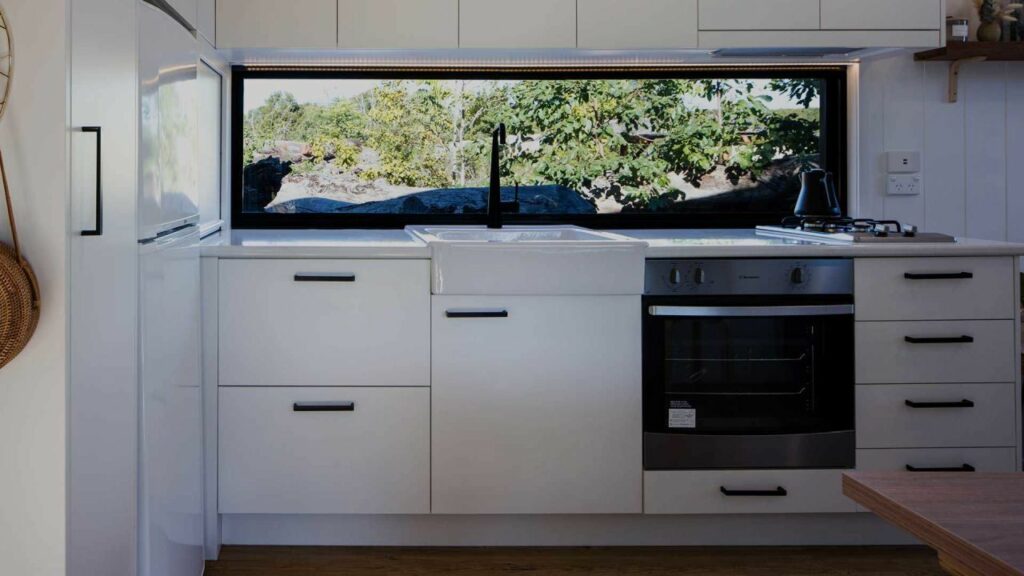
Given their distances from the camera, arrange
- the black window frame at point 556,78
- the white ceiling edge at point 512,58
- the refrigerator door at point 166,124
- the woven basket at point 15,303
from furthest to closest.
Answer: the black window frame at point 556,78 < the white ceiling edge at point 512,58 < the refrigerator door at point 166,124 < the woven basket at point 15,303

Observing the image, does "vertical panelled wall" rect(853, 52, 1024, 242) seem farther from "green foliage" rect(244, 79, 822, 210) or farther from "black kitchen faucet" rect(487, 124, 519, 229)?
"black kitchen faucet" rect(487, 124, 519, 229)

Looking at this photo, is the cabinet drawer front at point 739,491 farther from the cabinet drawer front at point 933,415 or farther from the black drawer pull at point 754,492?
the cabinet drawer front at point 933,415

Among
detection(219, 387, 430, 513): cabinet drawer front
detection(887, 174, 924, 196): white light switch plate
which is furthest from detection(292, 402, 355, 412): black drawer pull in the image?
detection(887, 174, 924, 196): white light switch plate

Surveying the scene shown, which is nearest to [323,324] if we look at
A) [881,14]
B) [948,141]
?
[881,14]

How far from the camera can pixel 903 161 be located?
3607mm

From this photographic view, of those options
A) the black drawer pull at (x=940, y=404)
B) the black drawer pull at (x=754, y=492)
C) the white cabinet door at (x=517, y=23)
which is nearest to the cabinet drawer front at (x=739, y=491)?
the black drawer pull at (x=754, y=492)

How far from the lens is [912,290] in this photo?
3.02 meters

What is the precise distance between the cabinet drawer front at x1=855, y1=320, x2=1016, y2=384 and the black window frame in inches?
31.0

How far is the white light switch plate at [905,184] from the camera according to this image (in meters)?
3.62

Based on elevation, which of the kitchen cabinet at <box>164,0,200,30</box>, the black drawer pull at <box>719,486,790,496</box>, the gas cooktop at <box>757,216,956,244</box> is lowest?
the black drawer pull at <box>719,486,790,496</box>

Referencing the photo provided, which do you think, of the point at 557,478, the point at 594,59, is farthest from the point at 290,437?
the point at 594,59

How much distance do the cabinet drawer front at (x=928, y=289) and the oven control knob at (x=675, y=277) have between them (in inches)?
19.3

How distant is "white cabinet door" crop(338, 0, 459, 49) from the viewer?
10.7ft

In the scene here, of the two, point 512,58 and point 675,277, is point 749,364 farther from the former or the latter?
point 512,58
